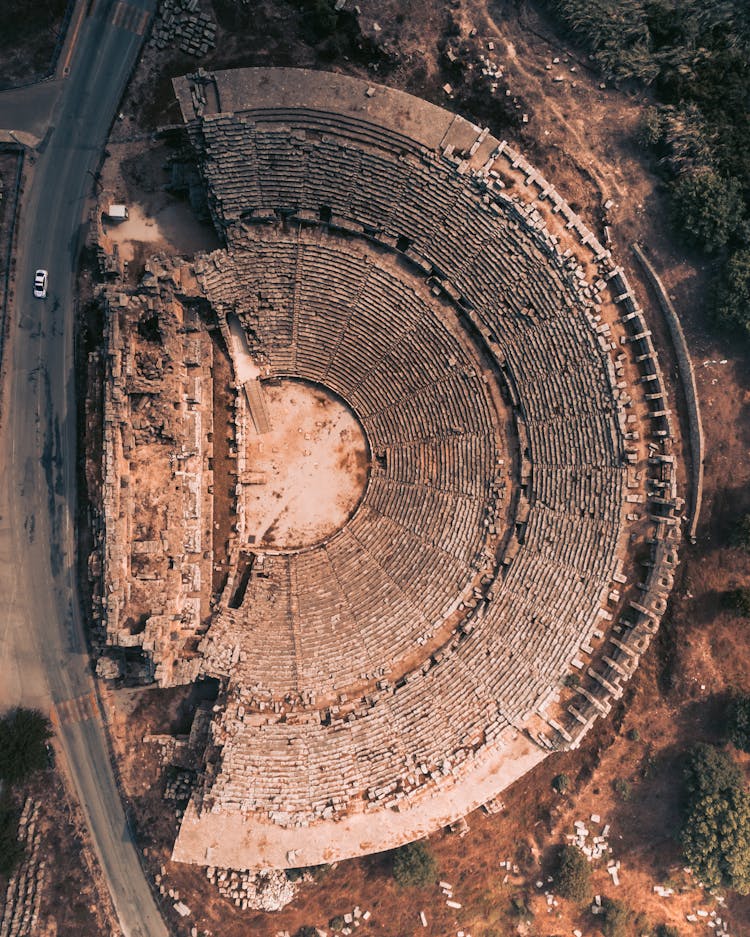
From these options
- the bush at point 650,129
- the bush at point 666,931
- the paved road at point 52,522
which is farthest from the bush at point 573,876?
the bush at point 650,129

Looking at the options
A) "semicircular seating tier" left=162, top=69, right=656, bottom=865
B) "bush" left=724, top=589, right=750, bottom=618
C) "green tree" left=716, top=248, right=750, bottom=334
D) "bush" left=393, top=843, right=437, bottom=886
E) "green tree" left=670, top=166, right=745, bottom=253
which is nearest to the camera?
"green tree" left=716, top=248, right=750, bottom=334

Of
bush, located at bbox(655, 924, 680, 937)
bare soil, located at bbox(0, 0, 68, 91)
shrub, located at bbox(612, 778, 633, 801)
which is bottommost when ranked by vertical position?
bush, located at bbox(655, 924, 680, 937)

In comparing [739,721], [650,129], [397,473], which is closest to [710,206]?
[650,129]

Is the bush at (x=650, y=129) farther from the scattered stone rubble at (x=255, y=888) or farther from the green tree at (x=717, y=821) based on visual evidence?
the scattered stone rubble at (x=255, y=888)

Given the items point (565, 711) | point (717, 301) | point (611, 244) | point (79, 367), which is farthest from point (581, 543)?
point (79, 367)

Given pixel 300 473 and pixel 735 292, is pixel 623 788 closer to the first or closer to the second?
pixel 300 473

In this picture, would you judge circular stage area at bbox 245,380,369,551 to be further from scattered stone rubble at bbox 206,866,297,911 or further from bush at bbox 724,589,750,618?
bush at bbox 724,589,750,618

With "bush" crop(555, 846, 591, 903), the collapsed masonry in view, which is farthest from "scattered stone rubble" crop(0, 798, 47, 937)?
"bush" crop(555, 846, 591, 903)
